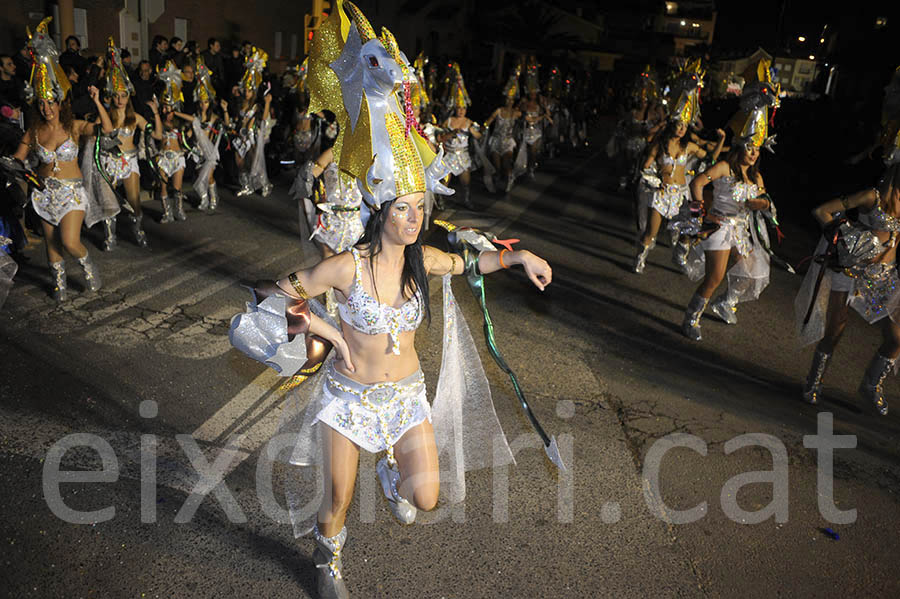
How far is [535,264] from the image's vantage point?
3.17 metres

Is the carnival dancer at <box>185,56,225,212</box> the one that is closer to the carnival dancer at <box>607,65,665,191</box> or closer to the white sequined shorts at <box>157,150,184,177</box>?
the white sequined shorts at <box>157,150,184,177</box>

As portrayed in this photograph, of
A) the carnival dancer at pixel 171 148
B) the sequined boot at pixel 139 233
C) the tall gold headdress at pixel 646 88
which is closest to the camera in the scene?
the sequined boot at pixel 139 233

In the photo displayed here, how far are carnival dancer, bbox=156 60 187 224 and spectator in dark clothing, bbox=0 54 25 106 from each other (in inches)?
67.6

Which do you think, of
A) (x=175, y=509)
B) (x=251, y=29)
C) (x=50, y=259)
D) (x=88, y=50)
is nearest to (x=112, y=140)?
(x=50, y=259)

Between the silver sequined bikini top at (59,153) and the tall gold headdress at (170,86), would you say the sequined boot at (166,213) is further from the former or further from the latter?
the silver sequined bikini top at (59,153)

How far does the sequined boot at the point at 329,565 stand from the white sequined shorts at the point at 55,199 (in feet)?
14.9

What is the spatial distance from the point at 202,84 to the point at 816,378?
9.67 metres

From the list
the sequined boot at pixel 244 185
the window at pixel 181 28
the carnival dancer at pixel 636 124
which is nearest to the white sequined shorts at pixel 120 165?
the sequined boot at pixel 244 185

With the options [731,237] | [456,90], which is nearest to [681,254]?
[731,237]

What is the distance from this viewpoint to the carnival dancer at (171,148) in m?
9.25

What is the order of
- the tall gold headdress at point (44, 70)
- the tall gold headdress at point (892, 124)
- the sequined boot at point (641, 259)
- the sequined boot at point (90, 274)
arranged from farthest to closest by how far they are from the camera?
the sequined boot at point (641, 259)
the sequined boot at point (90, 274)
the tall gold headdress at point (44, 70)
the tall gold headdress at point (892, 124)

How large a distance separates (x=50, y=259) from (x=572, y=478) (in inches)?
203

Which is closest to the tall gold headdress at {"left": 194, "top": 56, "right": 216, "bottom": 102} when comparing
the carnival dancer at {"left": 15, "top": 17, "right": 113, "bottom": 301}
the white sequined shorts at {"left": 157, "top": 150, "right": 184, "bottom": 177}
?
the white sequined shorts at {"left": 157, "top": 150, "right": 184, "bottom": 177}

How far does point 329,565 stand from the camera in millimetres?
3207
